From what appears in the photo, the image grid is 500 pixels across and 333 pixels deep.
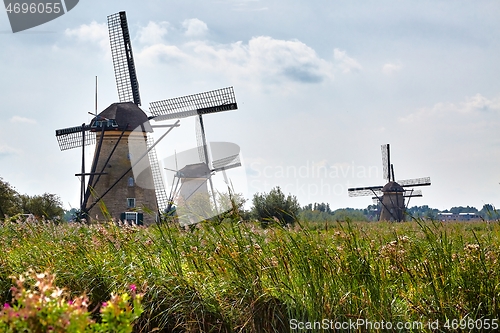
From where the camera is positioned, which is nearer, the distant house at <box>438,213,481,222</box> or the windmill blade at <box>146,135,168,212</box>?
the distant house at <box>438,213,481,222</box>

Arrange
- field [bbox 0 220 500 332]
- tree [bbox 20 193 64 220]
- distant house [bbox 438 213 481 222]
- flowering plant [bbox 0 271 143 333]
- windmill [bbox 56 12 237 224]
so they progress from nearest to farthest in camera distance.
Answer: flowering plant [bbox 0 271 143 333] → field [bbox 0 220 500 332] → distant house [bbox 438 213 481 222] → windmill [bbox 56 12 237 224] → tree [bbox 20 193 64 220]

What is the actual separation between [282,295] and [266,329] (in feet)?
1.08

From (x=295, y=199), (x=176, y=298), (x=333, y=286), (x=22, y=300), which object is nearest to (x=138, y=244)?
(x=176, y=298)

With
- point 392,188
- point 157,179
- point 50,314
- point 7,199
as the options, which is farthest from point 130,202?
point 392,188

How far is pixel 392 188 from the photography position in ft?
149

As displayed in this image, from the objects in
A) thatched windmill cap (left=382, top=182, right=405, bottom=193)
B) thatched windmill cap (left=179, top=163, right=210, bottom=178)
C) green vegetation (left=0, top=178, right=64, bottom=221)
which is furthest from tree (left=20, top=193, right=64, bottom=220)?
thatched windmill cap (left=382, top=182, right=405, bottom=193)

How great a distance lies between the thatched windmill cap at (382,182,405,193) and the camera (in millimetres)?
45531

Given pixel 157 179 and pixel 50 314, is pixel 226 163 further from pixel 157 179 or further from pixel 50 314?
pixel 50 314

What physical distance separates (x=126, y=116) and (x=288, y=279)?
68.5 ft

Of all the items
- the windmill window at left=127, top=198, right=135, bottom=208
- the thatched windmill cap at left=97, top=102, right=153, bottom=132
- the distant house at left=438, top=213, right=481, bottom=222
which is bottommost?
the distant house at left=438, top=213, right=481, bottom=222

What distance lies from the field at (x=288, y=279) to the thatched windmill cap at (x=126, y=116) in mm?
18279

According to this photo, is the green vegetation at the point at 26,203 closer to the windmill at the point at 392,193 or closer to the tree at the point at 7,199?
the tree at the point at 7,199

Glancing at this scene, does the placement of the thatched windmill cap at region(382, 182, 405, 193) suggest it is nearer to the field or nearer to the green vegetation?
the green vegetation

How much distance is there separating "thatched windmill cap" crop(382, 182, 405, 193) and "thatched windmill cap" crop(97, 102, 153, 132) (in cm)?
2581
